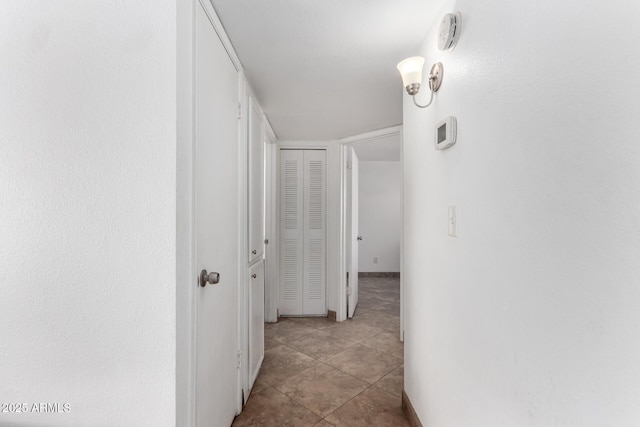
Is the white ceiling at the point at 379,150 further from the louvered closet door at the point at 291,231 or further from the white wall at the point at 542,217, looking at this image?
the white wall at the point at 542,217

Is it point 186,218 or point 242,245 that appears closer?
point 186,218

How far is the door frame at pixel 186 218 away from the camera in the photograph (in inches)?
38.3

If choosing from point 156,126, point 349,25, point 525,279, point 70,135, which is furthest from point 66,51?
point 525,279

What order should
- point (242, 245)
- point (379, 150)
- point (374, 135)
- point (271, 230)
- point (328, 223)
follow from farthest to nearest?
→ point (379, 150), point (328, 223), point (271, 230), point (374, 135), point (242, 245)

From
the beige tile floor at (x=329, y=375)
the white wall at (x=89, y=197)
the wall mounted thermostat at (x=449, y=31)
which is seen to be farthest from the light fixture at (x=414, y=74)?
the beige tile floor at (x=329, y=375)

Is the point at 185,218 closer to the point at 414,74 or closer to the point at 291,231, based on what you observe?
the point at 414,74

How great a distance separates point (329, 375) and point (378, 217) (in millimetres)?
3760

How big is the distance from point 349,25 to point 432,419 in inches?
72.7

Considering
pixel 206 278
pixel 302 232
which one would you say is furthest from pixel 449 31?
pixel 302 232

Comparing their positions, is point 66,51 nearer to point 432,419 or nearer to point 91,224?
point 91,224

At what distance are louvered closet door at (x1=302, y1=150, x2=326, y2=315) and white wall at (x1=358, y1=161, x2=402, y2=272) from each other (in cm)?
228

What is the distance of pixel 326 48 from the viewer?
1539 millimetres

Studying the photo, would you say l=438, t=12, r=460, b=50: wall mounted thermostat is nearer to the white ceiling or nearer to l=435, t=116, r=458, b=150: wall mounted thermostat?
l=435, t=116, r=458, b=150: wall mounted thermostat

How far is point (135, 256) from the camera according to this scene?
37.6 inches
